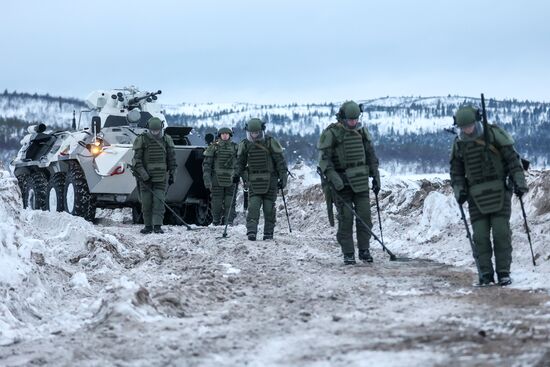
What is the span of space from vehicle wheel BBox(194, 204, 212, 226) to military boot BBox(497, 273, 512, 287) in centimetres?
1099

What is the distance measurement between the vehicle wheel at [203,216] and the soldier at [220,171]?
1.31 m

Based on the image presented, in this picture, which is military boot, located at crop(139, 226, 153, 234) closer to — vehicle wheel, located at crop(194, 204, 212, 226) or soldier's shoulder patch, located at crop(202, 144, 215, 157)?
soldier's shoulder patch, located at crop(202, 144, 215, 157)

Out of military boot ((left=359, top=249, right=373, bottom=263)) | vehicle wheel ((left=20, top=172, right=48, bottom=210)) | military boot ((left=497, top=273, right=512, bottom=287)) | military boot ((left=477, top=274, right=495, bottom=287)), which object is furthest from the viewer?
vehicle wheel ((left=20, top=172, right=48, bottom=210))

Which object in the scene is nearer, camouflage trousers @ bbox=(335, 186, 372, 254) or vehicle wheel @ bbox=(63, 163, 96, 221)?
camouflage trousers @ bbox=(335, 186, 372, 254)

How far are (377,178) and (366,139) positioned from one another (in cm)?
47

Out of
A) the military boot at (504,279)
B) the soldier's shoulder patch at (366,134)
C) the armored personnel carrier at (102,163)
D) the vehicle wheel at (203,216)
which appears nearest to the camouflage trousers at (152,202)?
the armored personnel carrier at (102,163)

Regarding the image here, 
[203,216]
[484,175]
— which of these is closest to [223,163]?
[203,216]

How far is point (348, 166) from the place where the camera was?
10031 millimetres

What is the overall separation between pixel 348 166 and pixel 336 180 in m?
0.27

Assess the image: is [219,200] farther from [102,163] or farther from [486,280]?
[486,280]

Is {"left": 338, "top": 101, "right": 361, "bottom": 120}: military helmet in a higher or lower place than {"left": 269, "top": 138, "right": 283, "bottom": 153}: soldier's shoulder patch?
higher

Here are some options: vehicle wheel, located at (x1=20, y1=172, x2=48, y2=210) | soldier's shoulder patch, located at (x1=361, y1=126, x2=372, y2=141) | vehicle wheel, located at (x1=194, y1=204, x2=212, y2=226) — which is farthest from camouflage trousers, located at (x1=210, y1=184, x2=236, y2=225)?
soldier's shoulder patch, located at (x1=361, y1=126, x2=372, y2=141)

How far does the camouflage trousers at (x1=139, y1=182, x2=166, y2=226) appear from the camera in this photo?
14.3 meters

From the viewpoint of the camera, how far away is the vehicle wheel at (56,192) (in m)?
17.7
